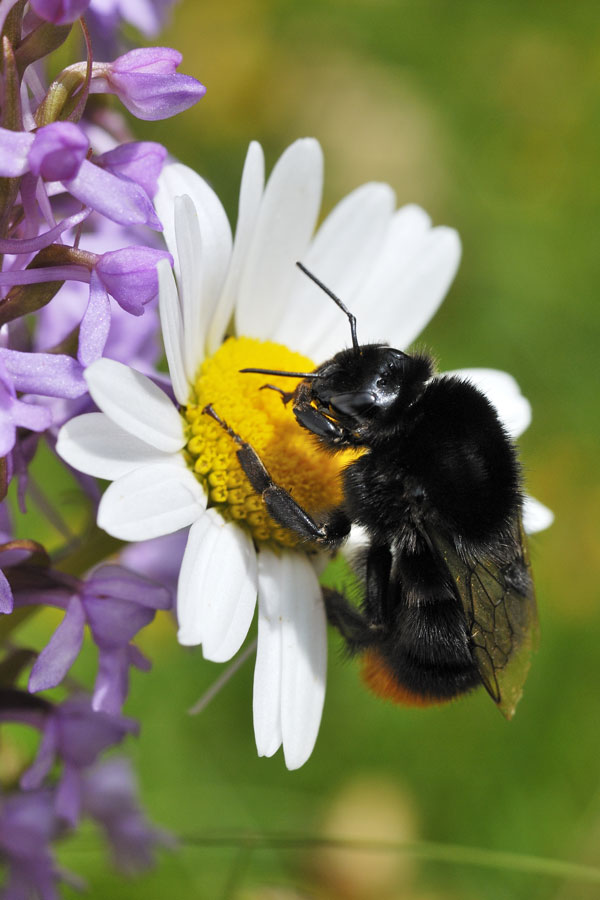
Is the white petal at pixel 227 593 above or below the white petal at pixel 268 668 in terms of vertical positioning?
above

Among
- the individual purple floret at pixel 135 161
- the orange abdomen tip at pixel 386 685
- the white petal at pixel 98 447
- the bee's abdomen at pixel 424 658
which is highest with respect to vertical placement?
the individual purple floret at pixel 135 161

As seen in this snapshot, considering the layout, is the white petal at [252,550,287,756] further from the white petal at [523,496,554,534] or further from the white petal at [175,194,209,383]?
the white petal at [523,496,554,534]

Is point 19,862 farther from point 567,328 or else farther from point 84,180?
point 567,328

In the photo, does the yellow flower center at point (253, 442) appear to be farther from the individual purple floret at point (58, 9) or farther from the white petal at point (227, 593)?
the individual purple floret at point (58, 9)

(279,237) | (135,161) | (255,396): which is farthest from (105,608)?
(279,237)

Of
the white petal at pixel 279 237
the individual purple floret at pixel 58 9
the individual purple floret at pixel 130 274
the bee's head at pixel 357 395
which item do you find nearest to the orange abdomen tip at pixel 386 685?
the bee's head at pixel 357 395

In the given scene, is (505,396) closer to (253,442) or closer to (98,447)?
(253,442)

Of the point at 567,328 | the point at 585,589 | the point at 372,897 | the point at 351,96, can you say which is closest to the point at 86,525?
the point at 372,897

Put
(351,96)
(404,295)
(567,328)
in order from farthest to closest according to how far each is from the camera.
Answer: (351,96), (567,328), (404,295)
